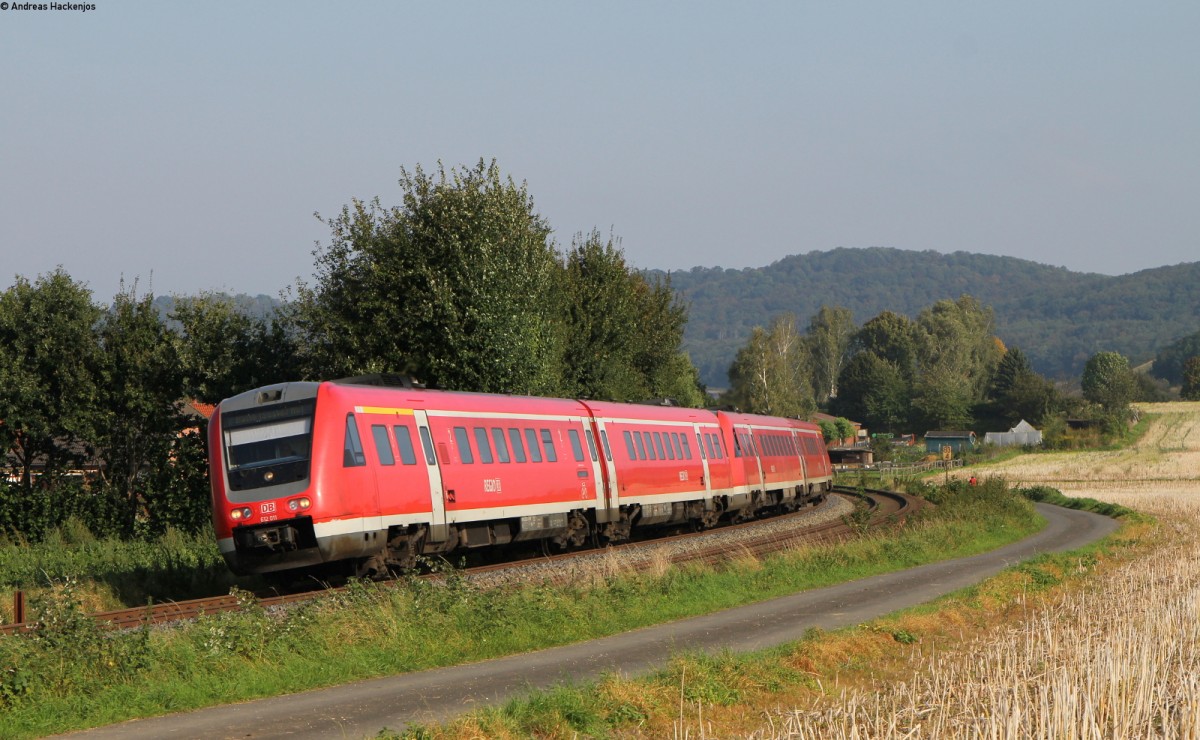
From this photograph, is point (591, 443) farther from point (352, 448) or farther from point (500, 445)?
point (352, 448)

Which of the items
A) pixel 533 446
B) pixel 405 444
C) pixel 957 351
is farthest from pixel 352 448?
pixel 957 351

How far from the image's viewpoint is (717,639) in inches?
652

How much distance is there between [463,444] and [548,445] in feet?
12.4

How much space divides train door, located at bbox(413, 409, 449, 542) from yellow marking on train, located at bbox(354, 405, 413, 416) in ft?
0.97

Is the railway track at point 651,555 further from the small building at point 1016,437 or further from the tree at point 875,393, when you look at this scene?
the tree at point 875,393

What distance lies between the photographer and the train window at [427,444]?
74.7 ft

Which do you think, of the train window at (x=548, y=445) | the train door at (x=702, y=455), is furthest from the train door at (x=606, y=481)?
the train door at (x=702, y=455)

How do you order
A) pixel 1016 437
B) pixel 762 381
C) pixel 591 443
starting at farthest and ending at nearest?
pixel 1016 437, pixel 762 381, pixel 591 443

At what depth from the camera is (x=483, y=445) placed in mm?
24719

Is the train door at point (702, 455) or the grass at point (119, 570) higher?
the train door at point (702, 455)

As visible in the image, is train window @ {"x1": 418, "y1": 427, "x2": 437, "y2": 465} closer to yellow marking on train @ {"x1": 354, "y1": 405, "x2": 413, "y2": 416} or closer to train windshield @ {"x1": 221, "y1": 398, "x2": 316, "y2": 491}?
yellow marking on train @ {"x1": 354, "y1": 405, "x2": 413, "y2": 416}

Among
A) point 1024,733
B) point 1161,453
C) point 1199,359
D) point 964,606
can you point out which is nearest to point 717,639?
point 964,606

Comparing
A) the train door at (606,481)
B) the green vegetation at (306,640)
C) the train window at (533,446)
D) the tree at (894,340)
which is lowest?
the green vegetation at (306,640)

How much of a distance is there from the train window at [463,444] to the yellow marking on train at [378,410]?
1471 millimetres
